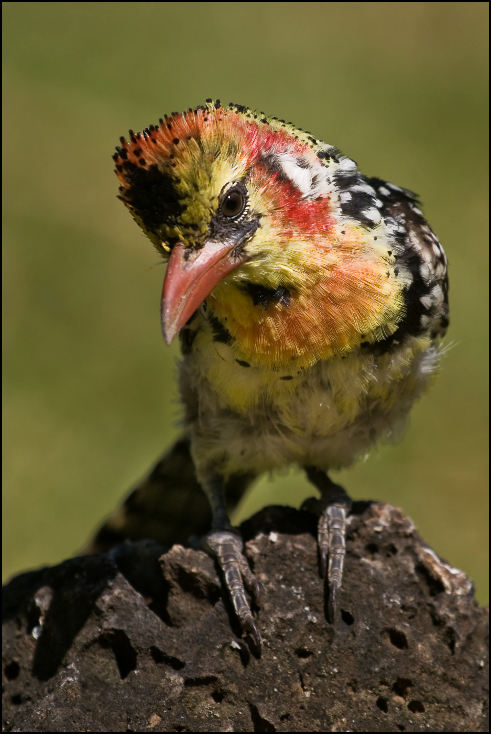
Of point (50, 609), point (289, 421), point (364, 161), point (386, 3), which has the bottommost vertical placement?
point (50, 609)

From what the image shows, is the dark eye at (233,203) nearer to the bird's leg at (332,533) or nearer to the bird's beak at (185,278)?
the bird's beak at (185,278)

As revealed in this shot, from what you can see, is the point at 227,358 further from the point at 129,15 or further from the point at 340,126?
the point at 129,15

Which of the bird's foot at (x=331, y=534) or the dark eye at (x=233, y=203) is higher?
the dark eye at (x=233, y=203)

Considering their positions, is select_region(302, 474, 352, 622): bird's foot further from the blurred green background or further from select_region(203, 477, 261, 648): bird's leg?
the blurred green background

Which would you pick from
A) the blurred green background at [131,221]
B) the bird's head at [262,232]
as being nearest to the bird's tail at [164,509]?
the bird's head at [262,232]

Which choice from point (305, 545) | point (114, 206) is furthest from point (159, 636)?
point (114, 206)

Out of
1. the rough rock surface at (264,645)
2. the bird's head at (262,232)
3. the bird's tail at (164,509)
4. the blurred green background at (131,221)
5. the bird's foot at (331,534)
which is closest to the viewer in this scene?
the bird's head at (262,232)
